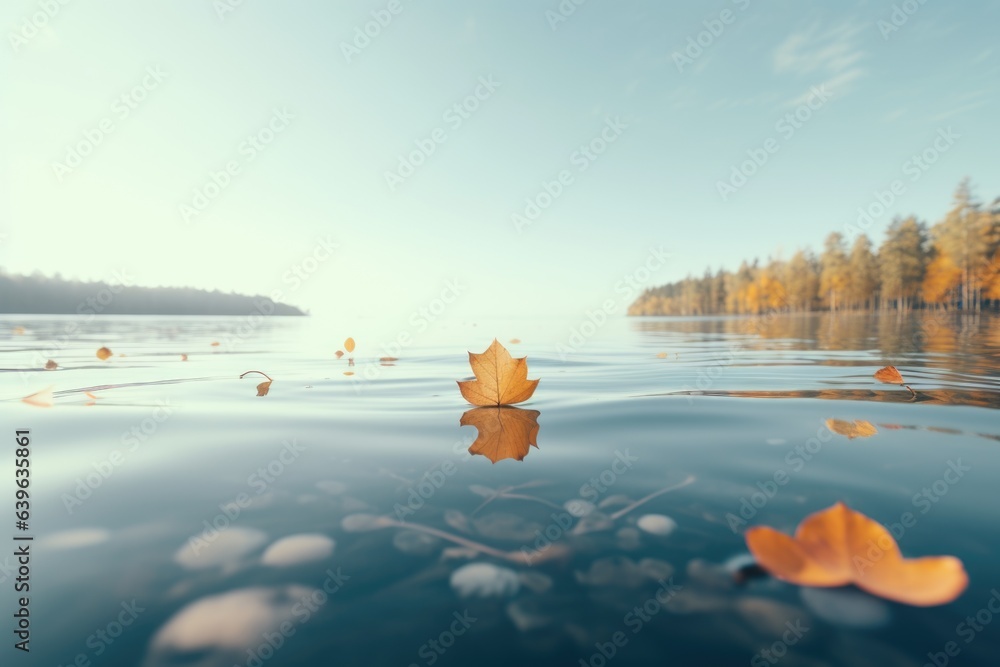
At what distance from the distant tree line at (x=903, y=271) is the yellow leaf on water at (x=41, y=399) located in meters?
53.3

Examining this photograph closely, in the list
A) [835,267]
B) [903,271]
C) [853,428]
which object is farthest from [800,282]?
[853,428]

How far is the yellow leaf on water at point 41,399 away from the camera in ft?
8.95

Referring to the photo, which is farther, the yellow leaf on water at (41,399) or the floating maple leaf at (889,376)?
the floating maple leaf at (889,376)

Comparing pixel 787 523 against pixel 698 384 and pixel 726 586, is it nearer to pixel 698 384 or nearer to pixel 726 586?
pixel 726 586

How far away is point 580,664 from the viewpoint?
65 centimetres

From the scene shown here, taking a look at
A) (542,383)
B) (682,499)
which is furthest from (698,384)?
(682,499)

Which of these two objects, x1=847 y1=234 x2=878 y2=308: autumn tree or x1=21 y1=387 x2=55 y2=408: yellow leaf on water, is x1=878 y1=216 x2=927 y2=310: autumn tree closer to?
x1=847 y1=234 x2=878 y2=308: autumn tree

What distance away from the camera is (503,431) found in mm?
2014

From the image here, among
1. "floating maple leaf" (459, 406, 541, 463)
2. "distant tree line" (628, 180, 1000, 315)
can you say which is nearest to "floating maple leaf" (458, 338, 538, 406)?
"floating maple leaf" (459, 406, 541, 463)

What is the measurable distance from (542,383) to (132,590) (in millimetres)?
3046

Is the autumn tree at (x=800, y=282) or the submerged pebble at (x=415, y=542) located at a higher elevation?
the autumn tree at (x=800, y=282)

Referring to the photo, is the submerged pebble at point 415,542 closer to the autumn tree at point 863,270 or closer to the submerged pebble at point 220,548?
the submerged pebble at point 220,548

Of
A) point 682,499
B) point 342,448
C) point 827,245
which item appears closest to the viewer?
point 682,499

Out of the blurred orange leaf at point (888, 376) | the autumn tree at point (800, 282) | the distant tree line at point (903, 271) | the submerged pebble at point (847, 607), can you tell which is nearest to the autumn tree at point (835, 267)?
the distant tree line at point (903, 271)
